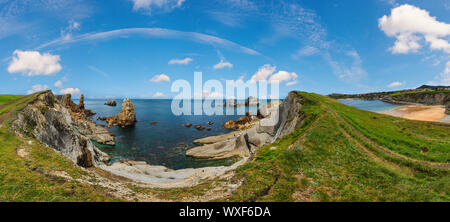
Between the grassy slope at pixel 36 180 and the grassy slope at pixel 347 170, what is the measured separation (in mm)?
9272

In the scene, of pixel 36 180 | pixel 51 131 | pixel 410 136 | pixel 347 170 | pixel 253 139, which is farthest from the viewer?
pixel 253 139

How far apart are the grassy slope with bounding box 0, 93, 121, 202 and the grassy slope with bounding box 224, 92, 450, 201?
927 centimetres

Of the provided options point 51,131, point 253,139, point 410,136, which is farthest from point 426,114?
point 51,131

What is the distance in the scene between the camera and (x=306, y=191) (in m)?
11.4

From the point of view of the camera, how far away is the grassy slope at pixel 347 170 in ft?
35.2

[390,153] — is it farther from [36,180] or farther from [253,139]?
[36,180]

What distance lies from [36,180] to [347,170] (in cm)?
2212

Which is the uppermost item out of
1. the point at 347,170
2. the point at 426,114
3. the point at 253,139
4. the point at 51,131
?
the point at 426,114

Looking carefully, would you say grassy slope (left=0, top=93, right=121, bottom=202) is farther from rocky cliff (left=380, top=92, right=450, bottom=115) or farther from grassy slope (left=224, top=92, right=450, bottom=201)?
rocky cliff (left=380, top=92, right=450, bottom=115)

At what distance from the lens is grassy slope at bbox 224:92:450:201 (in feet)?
35.2

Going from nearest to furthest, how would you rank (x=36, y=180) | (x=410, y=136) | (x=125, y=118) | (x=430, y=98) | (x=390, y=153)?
(x=36, y=180) < (x=390, y=153) < (x=410, y=136) < (x=125, y=118) < (x=430, y=98)

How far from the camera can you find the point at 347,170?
1353 centimetres

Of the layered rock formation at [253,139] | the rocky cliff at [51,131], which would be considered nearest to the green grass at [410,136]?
the layered rock formation at [253,139]
